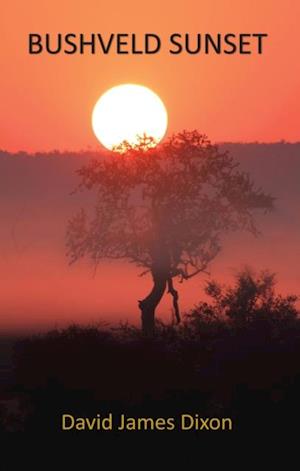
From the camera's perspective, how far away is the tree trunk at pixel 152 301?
4809 cm

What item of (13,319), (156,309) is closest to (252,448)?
(156,309)

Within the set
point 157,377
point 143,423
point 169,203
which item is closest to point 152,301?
point 169,203

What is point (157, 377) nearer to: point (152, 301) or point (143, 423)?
point (143, 423)

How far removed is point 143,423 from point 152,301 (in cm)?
2210

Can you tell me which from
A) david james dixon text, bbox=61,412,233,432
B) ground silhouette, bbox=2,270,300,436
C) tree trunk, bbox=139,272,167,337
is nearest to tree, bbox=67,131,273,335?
tree trunk, bbox=139,272,167,337

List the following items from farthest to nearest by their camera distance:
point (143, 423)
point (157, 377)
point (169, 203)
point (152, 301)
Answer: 1. point (169, 203)
2. point (152, 301)
3. point (157, 377)
4. point (143, 423)

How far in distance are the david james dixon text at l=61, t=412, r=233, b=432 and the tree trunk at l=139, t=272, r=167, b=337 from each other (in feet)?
65.8

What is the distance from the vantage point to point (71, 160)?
80.2 m

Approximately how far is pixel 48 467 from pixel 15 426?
1.51 m

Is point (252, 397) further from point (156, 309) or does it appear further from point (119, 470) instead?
point (156, 309)

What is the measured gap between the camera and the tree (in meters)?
50.4

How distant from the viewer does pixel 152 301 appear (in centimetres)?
4875

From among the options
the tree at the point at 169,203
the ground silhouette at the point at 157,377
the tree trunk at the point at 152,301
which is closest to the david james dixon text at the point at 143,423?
Result: the ground silhouette at the point at 157,377

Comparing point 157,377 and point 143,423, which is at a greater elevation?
point 157,377
